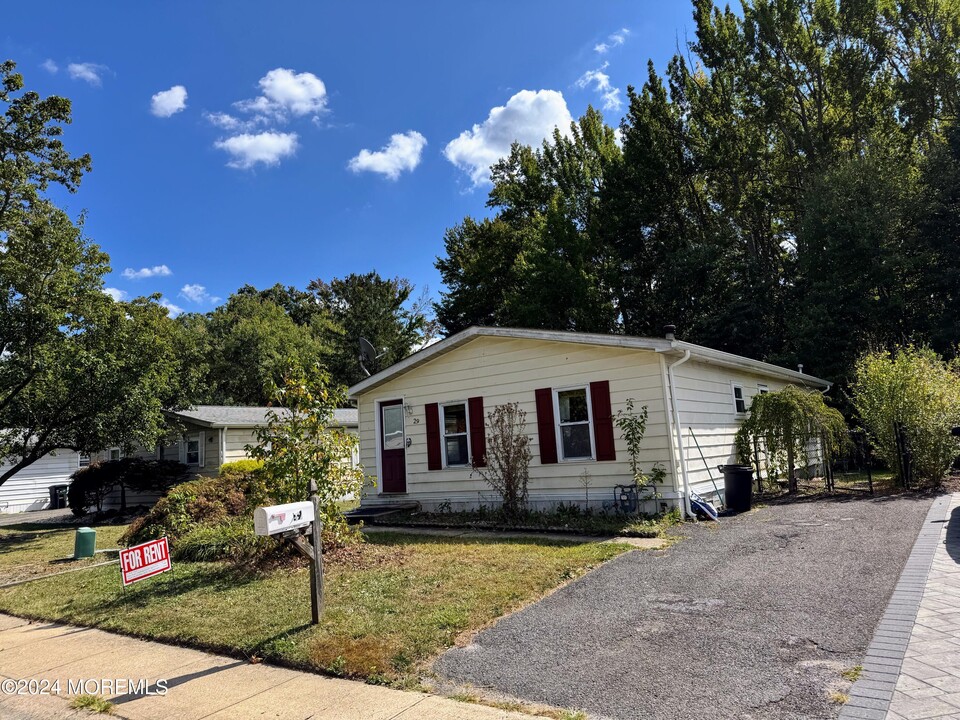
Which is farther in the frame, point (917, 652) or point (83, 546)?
point (83, 546)

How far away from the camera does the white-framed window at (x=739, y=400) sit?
13.0m

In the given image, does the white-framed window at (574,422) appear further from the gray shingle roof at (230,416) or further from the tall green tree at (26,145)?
the tall green tree at (26,145)

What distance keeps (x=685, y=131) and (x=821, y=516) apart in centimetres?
2259

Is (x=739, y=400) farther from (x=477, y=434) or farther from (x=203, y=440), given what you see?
(x=203, y=440)

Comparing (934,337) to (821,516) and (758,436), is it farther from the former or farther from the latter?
(821,516)

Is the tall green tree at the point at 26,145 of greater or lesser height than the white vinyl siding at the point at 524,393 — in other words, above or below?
above

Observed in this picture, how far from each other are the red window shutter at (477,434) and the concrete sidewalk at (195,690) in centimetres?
688

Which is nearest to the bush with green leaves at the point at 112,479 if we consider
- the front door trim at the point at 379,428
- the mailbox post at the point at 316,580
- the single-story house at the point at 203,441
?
the single-story house at the point at 203,441

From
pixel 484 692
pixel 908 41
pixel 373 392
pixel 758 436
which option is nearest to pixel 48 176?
pixel 373 392

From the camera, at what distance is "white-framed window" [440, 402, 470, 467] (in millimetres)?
11914

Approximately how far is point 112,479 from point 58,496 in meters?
8.57

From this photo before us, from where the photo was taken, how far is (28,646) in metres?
5.36

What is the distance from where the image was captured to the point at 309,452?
23.9 ft

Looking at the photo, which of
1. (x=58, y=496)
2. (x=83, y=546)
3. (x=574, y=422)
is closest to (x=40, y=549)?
(x=83, y=546)
